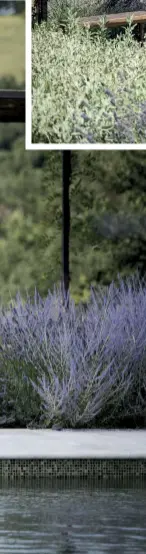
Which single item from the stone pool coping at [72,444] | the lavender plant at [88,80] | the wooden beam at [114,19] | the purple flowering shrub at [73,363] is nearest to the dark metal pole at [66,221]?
the lavender plant at [88,80]

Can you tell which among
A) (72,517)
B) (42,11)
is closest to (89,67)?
(42,11)

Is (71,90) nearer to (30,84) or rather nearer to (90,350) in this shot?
(30,84)

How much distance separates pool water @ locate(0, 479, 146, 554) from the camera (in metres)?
5.41

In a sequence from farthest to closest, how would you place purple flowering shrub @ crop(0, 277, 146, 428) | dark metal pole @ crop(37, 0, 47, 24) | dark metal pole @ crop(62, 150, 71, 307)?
dark metal pole @ crop(37, 0, 47, 24), dark metal pole @ crop(62, 150, 71, 307), purple flowering shrub @ crop(0, 277, 146, 428)

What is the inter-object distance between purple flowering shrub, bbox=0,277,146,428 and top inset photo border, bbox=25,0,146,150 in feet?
11.1

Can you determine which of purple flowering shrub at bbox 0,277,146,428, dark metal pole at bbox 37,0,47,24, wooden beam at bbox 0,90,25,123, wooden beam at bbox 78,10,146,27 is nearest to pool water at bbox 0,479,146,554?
purple flowering shrub at bbox 0,277,146,428

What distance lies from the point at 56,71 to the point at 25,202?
961cm

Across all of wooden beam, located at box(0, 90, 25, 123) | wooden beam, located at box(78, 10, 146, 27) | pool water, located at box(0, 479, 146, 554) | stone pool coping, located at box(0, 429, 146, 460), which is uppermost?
wooden beam, located at box(78, 10, 146, 27)

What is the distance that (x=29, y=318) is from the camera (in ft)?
28.3

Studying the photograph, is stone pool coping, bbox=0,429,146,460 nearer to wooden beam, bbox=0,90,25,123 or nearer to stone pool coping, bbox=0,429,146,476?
stone pool coping, bbox=0,429,146,476

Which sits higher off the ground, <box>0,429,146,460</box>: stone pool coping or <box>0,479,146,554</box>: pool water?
<box>0,479,146,554</box>: pool water

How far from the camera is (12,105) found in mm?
11430

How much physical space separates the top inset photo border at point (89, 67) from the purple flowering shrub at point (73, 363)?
11.1 ft

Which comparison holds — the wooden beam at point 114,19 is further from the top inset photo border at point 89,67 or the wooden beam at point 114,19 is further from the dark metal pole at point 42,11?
the dark metal pole at point 42,11
